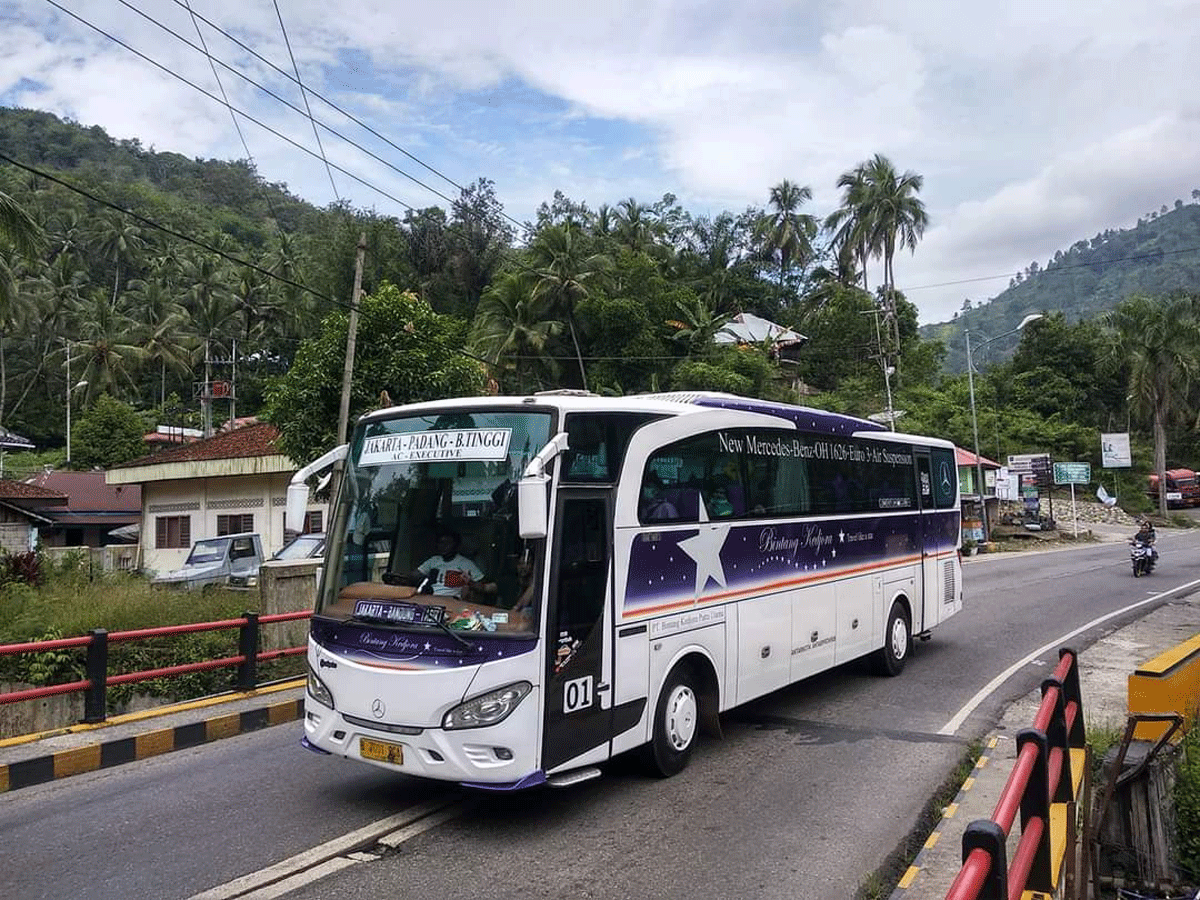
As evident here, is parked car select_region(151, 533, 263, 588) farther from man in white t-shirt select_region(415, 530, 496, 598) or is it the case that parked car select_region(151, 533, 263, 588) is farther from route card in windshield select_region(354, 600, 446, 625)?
man in white t-shirt select_region(415, 530, 496, 598)

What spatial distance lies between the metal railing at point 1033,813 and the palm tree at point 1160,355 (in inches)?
2244

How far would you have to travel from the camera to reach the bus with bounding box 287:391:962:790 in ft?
18.4

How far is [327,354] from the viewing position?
20.3m

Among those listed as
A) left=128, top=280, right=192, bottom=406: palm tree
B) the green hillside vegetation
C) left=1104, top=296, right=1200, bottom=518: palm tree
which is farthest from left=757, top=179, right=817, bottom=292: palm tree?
left=128, top=280, right=192, bottom=406: palm tree

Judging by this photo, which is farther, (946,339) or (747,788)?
(946,339)

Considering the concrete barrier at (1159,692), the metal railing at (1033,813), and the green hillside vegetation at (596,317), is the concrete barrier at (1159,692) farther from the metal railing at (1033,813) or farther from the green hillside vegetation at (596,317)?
the green hillside vegetation at (596,317)

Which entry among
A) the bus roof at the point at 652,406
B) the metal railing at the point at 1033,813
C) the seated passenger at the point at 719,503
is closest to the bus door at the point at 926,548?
the bus roof at the point at 652,406

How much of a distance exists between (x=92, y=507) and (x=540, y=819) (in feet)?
126

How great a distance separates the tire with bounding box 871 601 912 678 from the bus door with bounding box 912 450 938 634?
1.23 feet

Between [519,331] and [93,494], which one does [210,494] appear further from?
[519,331]

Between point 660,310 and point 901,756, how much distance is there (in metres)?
37.6

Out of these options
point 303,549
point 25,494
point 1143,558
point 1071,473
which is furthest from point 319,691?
point 1071,473

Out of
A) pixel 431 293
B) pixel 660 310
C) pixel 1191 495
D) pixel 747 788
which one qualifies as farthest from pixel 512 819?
pixel 1191 495

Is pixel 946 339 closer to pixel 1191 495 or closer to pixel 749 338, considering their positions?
pixel 749 338
